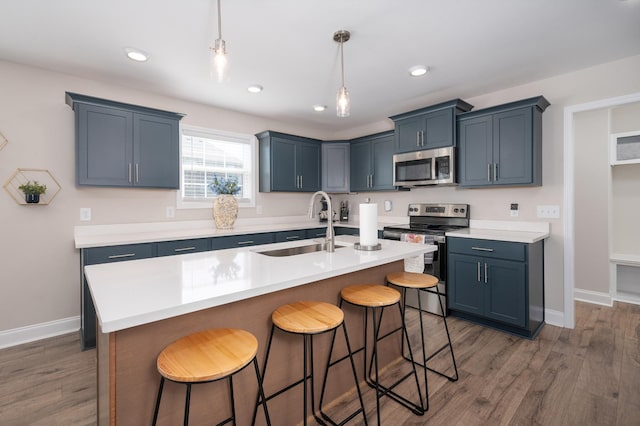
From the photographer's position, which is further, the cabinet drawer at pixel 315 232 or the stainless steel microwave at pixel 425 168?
the cabinet drawer at pixel 315 232

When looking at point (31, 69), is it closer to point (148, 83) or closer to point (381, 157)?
point (148, 83)

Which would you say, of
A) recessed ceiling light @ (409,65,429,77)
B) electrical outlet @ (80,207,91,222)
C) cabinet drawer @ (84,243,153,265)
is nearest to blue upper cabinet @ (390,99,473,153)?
recessed ceiling light @ (409,65,429,77)

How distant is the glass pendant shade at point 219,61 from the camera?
59.8 inches

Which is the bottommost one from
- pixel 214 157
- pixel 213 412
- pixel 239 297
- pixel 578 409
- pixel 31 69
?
pixel 578 409

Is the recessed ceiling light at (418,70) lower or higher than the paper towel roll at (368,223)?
higher

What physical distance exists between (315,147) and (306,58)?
6.82 ft

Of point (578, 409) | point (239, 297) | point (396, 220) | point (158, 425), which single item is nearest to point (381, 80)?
point (396, 220)

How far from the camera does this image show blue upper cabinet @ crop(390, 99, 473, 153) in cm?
340

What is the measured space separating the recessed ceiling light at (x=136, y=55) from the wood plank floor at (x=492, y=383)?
8.18 ft

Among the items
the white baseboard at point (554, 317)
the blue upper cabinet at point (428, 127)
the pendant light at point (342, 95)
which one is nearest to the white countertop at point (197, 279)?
the pendant light at point (342, 95)

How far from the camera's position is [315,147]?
468cm

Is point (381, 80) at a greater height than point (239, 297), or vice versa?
point (381, 80)

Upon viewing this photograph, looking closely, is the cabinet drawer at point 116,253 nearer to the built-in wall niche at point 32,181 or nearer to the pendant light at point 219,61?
the built-in wall niche at point 32,181

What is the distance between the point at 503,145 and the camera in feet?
10.1
